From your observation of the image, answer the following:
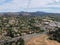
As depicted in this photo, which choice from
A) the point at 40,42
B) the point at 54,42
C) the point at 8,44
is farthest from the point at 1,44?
the point at 54,42

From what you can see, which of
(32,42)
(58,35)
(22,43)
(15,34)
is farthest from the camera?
(15,34)

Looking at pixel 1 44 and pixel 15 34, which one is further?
pixel 15 34

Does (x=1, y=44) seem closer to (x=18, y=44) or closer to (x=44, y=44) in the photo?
(x=18, y=44)

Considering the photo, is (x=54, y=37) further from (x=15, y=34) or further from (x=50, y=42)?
(x=15, y=34)

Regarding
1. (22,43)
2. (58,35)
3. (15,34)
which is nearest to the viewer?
(22,43)

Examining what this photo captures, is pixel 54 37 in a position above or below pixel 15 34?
above

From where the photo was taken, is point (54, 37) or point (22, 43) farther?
point (54, 37)

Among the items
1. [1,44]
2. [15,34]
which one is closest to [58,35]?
[1,44]

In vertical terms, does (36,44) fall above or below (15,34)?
above

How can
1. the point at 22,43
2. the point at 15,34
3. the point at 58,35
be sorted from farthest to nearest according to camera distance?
1. the point at 15,34
2. the point at 58,35
3. the point at 22,43
